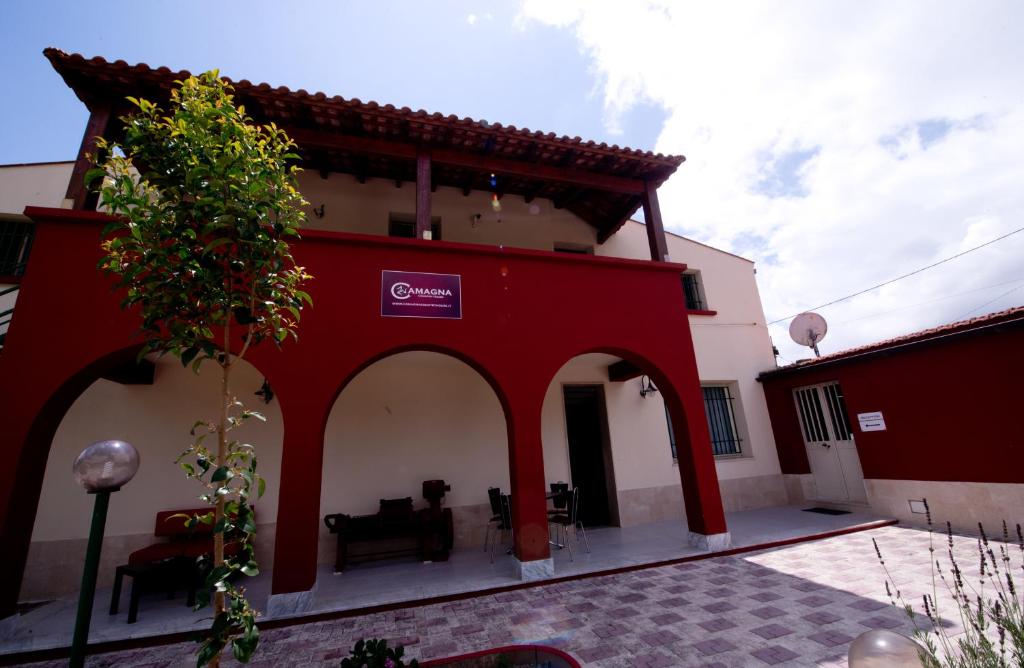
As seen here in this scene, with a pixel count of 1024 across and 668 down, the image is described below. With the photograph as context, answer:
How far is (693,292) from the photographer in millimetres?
9406

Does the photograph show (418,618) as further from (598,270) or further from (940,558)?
(940,558)

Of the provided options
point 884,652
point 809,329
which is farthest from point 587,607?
point 809,329

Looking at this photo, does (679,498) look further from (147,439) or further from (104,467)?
(147,439)

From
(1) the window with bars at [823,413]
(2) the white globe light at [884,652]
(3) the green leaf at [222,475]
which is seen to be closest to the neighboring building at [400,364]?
(1) the window with bars at [823,413]

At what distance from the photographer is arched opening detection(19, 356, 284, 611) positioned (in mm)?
5207

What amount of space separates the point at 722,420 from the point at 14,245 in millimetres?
12594

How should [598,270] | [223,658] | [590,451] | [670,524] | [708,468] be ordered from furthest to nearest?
[590,451], [670,524], [598,270], [708,468], [223,658]

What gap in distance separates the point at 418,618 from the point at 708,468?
13.4 feet

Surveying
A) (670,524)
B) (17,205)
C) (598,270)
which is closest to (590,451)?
(670,524)

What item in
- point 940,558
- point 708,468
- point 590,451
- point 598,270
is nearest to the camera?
point 940,558

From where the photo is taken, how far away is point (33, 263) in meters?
4.30

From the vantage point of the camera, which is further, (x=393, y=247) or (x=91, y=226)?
(x=393, y=247)

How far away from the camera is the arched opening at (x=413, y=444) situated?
A: 6.28 meters

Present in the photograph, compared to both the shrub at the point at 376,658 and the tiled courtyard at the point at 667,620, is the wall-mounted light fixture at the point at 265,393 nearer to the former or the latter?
A: the tiled courtyard at the point at 667,620
